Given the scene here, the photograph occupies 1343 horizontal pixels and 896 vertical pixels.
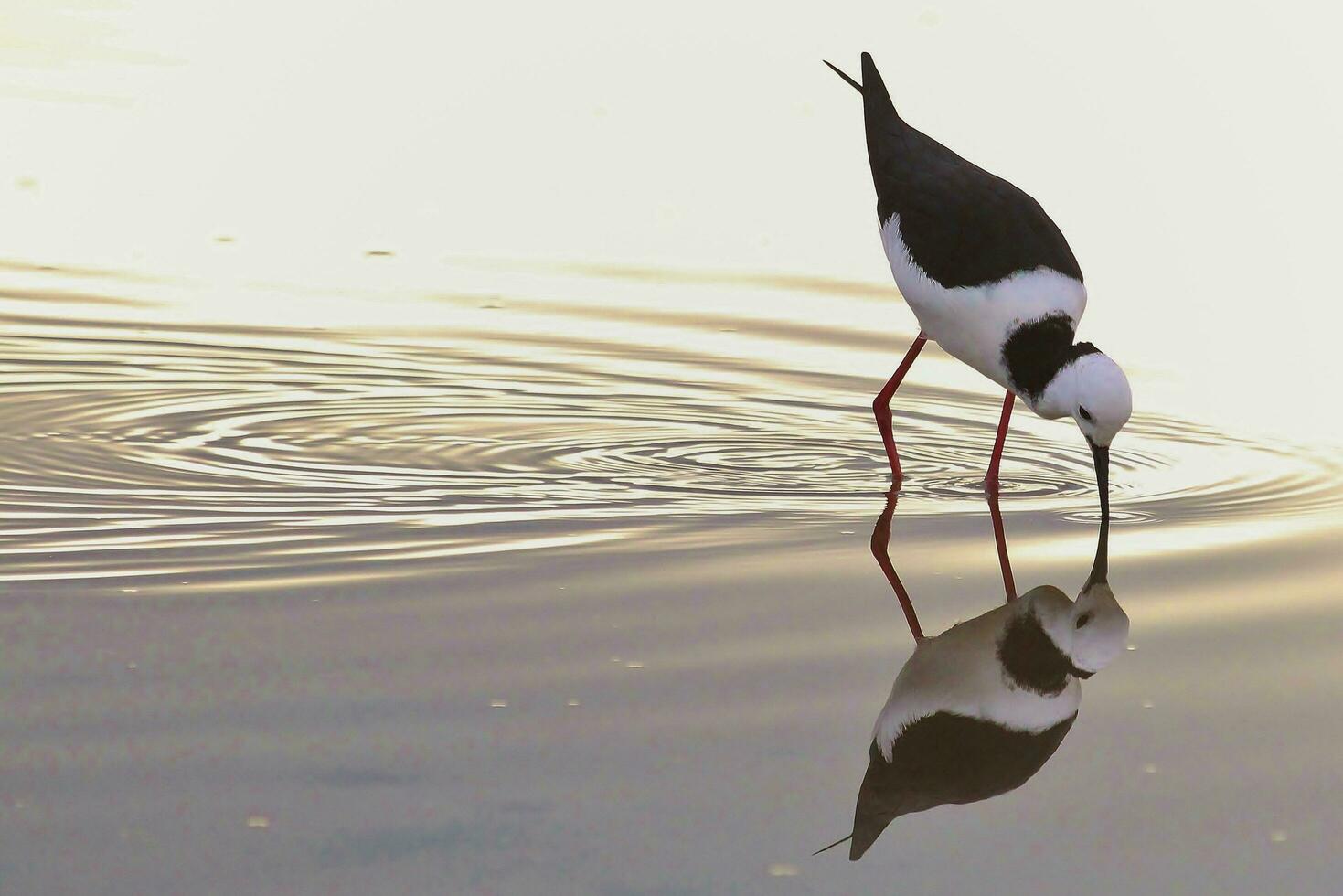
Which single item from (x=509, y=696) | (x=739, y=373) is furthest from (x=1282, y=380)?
(x=509, y=696)

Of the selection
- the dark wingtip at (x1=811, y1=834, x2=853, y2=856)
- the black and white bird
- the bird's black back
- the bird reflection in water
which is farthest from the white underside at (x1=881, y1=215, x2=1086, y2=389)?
the dark wingtip at (x1=811, y1=834, x2=853, y2=856)

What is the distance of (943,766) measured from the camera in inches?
166

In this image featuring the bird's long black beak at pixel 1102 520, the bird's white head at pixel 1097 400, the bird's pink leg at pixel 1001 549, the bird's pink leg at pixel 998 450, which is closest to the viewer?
the bird's pink leg at pixel 1001 549

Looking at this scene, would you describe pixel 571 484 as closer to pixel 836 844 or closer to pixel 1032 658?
pixel 1032 658

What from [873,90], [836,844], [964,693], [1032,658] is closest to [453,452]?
[873,90]

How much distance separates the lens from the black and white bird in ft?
21.1

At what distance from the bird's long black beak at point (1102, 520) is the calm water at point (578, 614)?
5cm

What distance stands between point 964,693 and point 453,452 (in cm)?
269

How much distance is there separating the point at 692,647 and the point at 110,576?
148 cm

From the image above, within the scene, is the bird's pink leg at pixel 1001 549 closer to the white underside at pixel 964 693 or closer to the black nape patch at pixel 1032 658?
the black nape patch at pixel 1032 658

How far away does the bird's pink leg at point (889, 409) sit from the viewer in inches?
271

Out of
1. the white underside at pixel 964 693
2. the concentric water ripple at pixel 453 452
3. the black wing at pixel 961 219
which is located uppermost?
the black wing at pixel 961 219

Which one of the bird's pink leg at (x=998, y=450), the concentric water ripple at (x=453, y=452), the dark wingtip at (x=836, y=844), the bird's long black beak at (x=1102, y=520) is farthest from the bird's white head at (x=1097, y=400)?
the dark wingtip at (x=836, y=844)

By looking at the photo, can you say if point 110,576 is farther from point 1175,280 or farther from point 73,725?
point 1175,280
